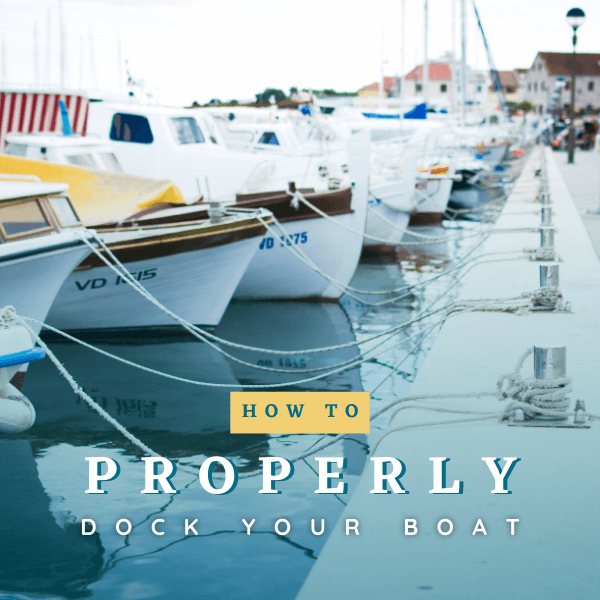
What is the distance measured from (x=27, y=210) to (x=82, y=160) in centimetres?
476

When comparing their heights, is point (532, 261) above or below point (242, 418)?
above

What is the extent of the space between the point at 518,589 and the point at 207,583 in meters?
2.30

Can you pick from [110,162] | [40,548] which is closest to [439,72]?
[110,162]

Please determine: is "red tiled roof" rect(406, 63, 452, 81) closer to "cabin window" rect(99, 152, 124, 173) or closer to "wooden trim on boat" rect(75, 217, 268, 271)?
"cabin window" rect(99, 152, 124, 173)

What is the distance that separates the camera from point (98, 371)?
361 inches

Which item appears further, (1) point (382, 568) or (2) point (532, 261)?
(2) point (532, 261)

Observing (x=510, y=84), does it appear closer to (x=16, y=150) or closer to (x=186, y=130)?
(x=186, y=130)

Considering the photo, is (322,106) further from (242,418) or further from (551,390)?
(551,390)

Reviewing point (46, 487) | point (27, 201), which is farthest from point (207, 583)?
point (27, 201)

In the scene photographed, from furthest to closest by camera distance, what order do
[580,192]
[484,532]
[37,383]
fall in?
[580,192] < [37,383] < [484,532]

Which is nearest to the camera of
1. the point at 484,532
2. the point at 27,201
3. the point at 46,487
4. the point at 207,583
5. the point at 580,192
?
the point at 484,532

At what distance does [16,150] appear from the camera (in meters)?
12.8

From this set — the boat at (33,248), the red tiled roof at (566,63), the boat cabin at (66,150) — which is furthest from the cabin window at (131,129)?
the red tiled roof at (566,63)

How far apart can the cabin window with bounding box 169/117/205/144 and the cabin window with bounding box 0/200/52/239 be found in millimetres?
7115
